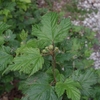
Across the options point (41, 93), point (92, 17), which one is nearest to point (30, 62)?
point (41, 93)

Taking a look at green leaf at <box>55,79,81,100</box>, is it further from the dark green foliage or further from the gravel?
the gravel

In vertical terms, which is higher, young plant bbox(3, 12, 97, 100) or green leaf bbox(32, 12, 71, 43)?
green leaf bbox(32, 12, 71, 43)

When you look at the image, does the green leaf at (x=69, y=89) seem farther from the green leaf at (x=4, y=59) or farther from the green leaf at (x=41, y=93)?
the green leaf at (x=4, y=59)

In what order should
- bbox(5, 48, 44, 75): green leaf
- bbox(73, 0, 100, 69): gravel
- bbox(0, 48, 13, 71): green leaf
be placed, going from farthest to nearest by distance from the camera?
bbox(73, 0, 100, 69): gravel
bbox(0, 48, 13, 71): green leaf
bbox(5, 48, 44, 75): green leaf

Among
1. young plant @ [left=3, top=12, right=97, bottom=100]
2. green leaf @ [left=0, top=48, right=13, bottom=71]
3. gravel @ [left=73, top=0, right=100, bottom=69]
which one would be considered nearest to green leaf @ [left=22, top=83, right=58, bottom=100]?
young plant @ [left=3, top=12, right=97, bottom=100]

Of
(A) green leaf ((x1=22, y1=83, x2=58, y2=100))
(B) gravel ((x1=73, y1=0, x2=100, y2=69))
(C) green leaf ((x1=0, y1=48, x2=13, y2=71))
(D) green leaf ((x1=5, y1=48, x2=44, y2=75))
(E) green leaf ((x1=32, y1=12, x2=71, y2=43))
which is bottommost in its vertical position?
(B) gravel ((x1=73, y1=0, x2=100, y2=69))

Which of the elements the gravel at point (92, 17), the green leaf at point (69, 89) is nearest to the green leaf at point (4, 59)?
the green leaf at point (69, 89)

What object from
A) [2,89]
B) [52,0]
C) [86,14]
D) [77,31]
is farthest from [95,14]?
[2,89]
